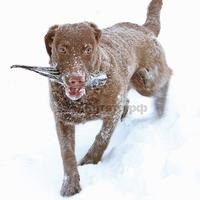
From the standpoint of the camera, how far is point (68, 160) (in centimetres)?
480

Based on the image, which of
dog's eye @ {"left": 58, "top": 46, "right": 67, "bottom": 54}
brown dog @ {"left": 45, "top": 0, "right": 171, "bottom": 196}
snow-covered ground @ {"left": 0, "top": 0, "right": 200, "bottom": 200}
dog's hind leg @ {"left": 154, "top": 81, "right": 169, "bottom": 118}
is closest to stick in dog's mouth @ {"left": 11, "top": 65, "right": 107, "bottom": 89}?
brown dog @ {"left": 45, "top": 0, "right": 171, "bottom": 196}

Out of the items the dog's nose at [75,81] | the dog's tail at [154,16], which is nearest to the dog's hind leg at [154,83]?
the dog's tail at [154,16]

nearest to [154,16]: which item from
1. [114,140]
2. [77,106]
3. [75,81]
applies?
[114,140]

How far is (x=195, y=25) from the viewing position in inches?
385

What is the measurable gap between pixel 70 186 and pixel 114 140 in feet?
4.09

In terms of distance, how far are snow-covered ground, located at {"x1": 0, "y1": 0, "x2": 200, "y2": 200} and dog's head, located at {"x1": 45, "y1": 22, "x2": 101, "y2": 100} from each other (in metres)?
0.78

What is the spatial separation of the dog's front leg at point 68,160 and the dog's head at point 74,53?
620 mm

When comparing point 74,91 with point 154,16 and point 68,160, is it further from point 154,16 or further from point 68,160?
point 154,16

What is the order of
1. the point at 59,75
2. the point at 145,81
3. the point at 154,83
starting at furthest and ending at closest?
the point at 154,83 < the point at 145,81 < the point at 59,75

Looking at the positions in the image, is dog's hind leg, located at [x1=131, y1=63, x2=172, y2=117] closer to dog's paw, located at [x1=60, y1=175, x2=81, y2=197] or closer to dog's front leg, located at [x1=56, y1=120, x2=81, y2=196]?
dog's front leg, located at [x1=56, y1=120, x2=81, y2=196]

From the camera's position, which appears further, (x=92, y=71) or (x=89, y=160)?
(x=89, y=160)

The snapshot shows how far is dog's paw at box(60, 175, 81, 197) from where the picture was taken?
15.1 feet

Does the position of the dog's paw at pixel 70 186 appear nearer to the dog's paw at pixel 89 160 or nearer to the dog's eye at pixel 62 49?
the dog's paw at pixel 89 160

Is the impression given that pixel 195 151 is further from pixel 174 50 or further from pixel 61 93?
pixel 174 50
